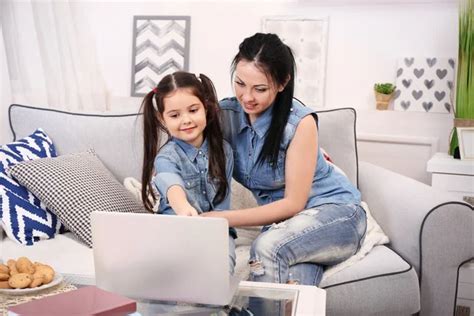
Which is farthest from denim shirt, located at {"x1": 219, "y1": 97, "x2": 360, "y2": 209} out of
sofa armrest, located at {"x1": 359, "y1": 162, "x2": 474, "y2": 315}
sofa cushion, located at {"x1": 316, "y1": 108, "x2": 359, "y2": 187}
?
sofa cushion, located at {"x1": 316, "y1": 108, "x2": 359, "y2": 187}

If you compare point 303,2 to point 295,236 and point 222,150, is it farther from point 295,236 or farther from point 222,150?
point 295,236

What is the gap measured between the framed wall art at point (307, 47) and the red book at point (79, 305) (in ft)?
5.87

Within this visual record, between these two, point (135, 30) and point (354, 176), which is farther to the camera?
point (135, 30)

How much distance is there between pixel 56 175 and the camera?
6.31 feet

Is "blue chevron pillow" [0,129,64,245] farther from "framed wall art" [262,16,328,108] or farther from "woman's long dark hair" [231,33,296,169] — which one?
"framed wall art" [262,16,328,108]

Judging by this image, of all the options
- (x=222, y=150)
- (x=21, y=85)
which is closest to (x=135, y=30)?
(x=21, y=85)

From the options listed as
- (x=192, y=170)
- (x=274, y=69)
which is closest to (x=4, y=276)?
(x=192, y=170)

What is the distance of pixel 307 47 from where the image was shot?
2.68 m

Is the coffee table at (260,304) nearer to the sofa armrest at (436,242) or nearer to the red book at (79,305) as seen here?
the red book at (79,305)

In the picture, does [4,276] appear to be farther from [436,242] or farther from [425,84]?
[425,84]

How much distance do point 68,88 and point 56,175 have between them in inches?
27.7

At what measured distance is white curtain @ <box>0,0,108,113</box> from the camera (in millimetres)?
2307

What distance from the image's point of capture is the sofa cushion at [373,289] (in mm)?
1644

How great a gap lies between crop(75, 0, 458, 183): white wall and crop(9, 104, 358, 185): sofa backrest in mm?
446
